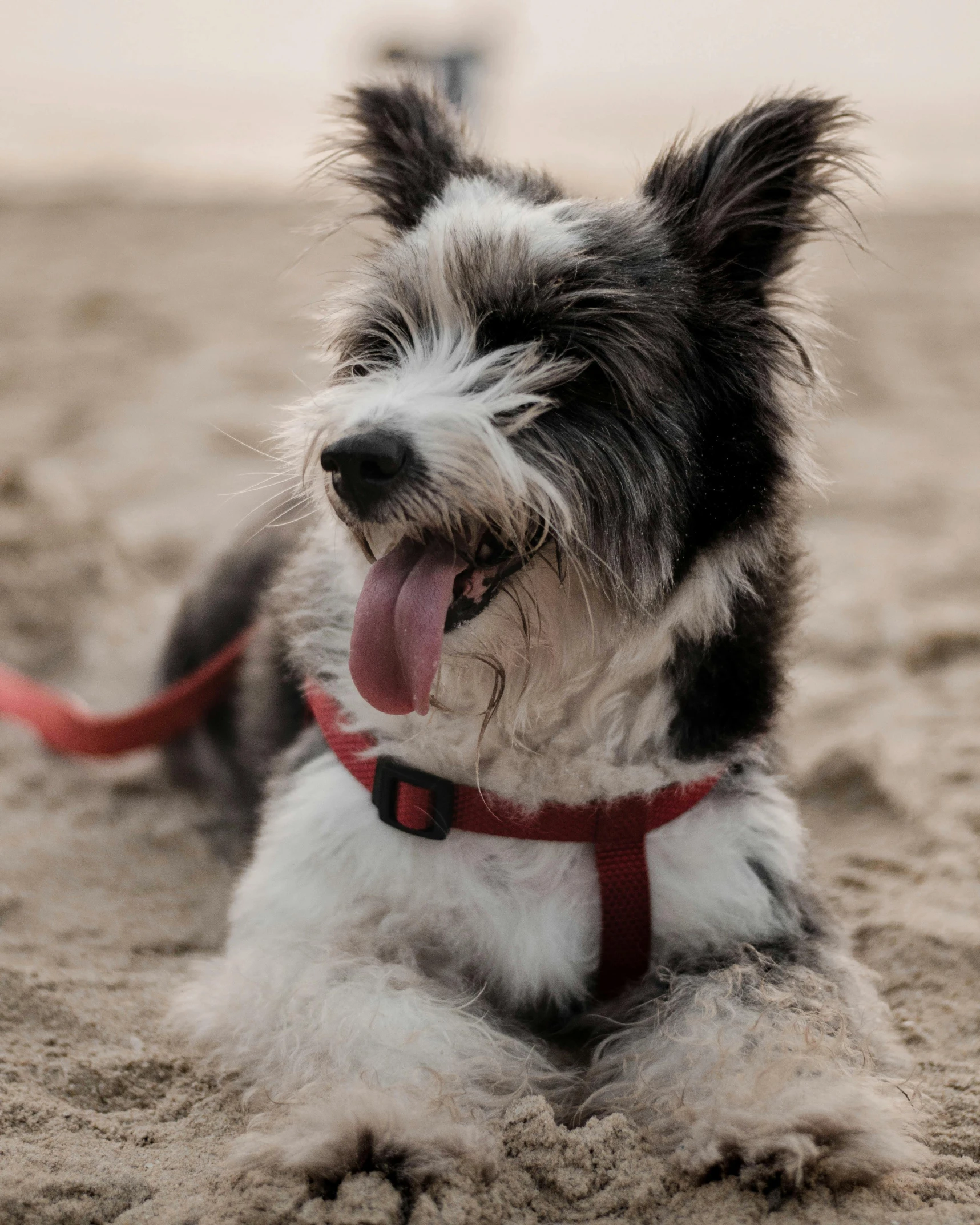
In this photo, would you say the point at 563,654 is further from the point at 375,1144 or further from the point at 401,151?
the point at 401,151

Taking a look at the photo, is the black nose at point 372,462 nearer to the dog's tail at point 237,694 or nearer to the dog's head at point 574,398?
the dog's head at point 574,398

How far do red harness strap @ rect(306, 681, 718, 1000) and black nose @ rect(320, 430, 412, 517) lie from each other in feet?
2.35

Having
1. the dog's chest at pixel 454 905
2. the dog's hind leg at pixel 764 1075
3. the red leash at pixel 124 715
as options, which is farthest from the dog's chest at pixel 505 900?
the red leash at pixel 124 715

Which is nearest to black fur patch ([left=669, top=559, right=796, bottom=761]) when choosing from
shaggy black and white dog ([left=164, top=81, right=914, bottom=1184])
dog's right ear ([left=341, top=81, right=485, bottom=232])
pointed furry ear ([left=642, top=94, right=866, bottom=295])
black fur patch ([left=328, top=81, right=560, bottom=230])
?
shaggy black and white dog ([left=164, top=81, right=914, bottom=1184])

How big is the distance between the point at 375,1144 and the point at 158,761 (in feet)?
8.54

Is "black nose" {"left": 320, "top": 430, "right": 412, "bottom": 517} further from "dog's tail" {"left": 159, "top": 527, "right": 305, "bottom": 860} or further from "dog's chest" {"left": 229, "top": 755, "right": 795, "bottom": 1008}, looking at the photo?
"dog's tail" {"left": 159, "top": 527, "right": 305, "bottom": 860}

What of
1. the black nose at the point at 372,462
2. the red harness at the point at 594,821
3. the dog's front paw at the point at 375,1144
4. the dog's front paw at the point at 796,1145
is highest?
the black nose at the point at 372,462

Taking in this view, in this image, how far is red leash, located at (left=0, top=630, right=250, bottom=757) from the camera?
168 inches

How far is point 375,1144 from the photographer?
2.25 m

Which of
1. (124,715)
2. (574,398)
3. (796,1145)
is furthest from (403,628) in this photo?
(124,715)

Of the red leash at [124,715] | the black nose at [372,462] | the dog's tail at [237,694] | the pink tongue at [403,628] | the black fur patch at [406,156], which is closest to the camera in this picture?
the black nose at [372,462]

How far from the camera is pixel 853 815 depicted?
164 inches

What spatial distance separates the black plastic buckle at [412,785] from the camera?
2.82 m

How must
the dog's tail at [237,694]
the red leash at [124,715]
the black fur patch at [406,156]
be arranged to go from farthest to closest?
the red leash at [124,715]
the dog's tail at [237,694]
the black fur patch at [406,156]
